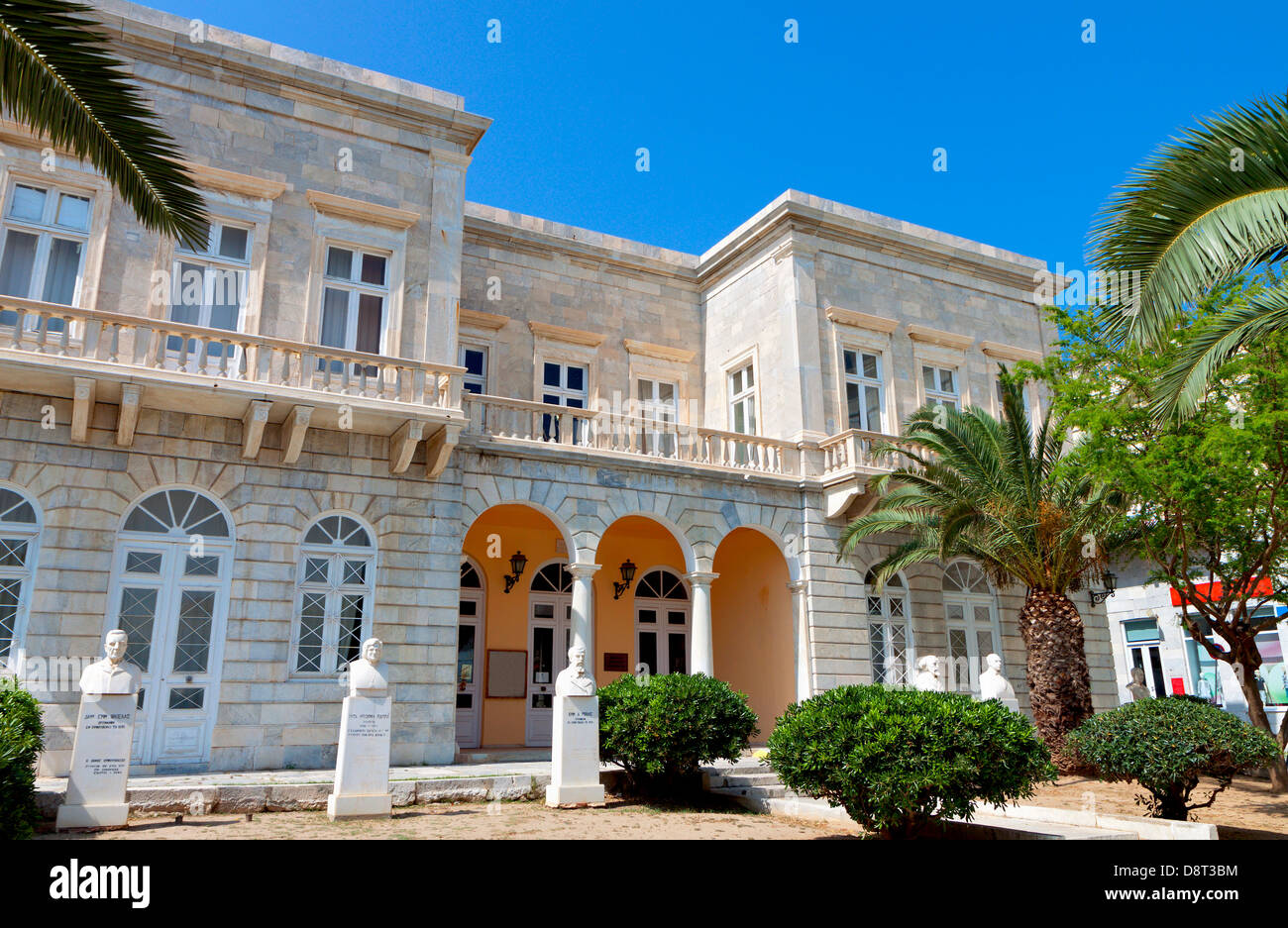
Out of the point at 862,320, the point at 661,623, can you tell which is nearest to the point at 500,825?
the point at 661,623

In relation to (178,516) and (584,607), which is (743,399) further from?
(178,516)

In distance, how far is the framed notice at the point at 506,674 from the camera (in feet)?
59.3

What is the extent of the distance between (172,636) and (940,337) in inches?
651

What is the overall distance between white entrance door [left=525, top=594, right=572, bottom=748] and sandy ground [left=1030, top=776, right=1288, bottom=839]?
9.09m

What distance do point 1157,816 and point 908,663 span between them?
834 cm

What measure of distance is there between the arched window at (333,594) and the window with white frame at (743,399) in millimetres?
9003

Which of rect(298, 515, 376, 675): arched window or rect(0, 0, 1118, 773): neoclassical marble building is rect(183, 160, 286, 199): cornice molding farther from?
rect(298, 515, 376, 675): arched window

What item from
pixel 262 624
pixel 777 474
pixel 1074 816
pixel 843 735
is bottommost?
pixel 1074 816

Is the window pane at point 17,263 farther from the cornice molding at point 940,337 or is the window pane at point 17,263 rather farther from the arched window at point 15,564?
the cornice molding at point 940,337

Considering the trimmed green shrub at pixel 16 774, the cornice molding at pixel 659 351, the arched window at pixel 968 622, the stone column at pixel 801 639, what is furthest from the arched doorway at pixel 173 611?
the arched window at pixel 968 622

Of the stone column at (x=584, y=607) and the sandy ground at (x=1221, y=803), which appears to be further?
the stone column at (x=584, y=607)
